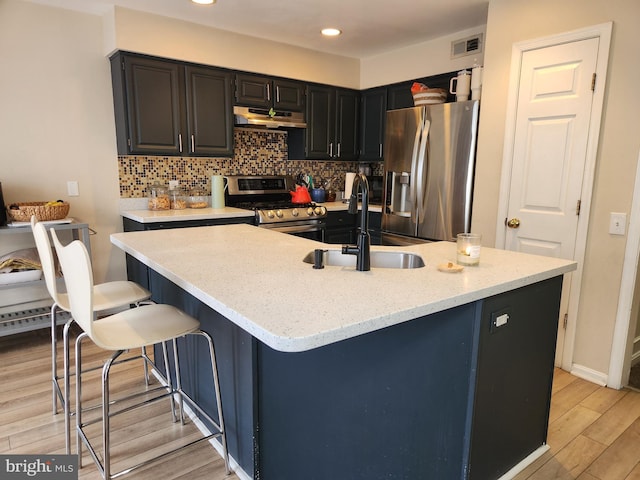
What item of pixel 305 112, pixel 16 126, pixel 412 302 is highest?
pixel 305 112

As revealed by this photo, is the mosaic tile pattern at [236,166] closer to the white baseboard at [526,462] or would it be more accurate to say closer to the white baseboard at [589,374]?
the white baseboard at [589,374]

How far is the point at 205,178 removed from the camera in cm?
405

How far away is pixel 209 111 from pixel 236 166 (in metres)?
0.69

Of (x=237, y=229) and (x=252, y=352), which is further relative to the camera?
(x=237, y=229)

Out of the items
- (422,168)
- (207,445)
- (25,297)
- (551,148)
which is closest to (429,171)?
(422,168)

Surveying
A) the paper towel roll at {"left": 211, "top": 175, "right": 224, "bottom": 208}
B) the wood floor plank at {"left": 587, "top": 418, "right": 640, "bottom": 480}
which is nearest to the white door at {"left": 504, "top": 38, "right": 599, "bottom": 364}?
the wood floor plank at {"left": 587, "top": 418, "right": 640, "bottom": 480}

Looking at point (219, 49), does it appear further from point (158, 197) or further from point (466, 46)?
point (466, 46)

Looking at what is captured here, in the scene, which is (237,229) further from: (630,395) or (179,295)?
(630,395)

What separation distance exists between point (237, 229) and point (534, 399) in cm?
179

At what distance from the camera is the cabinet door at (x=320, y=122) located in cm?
428

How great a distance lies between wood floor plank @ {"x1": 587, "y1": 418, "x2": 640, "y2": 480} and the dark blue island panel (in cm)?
57

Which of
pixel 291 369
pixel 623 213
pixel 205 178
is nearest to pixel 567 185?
pixel 623 213

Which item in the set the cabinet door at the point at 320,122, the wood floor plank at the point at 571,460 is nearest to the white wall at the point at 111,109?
the cabinet door at the point at 320,122

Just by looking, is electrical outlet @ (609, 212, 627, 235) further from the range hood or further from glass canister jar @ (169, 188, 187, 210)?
glass canister jar @ (169, 188, 187, 210)
